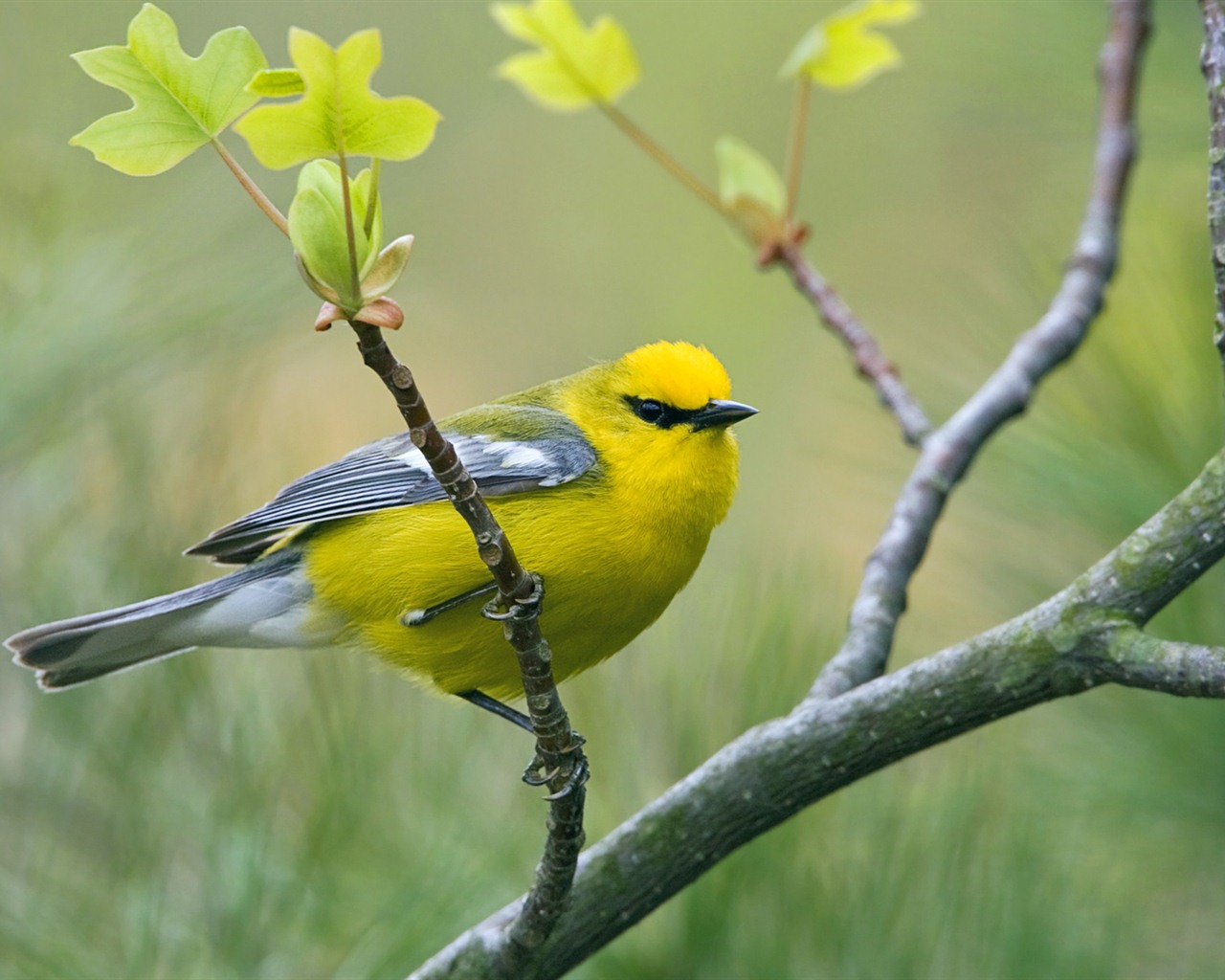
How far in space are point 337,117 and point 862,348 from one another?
1.57 m

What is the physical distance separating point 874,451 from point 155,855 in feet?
5.32

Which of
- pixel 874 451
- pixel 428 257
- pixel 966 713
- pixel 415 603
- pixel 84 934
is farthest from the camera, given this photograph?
pixel 428 257

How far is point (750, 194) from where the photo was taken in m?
2.46

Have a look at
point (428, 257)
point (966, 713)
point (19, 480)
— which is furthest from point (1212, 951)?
point (428, 257)

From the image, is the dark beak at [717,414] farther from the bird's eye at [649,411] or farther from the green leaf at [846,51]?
the green leaf at [846,51]

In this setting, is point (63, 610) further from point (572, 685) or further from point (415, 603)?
point (572, 685)

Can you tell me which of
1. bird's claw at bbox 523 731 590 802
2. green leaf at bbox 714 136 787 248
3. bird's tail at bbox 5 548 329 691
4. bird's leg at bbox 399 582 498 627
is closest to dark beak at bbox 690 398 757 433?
green leaf at bbox 714 136 787 248

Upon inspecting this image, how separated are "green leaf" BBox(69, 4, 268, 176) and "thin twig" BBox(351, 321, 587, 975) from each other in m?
0.38

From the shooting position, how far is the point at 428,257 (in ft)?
18.5

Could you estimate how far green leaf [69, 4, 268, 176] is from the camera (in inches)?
42.5

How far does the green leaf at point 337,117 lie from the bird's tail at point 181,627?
94 cm

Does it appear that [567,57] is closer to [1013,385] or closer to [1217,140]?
[1013,385]

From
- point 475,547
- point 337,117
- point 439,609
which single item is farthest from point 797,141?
point 337,117

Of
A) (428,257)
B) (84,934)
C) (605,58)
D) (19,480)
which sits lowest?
(84,934)
